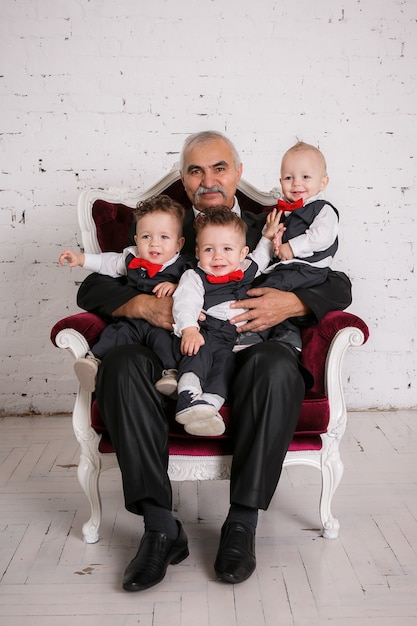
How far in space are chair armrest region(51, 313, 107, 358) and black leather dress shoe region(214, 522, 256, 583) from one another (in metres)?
0.80

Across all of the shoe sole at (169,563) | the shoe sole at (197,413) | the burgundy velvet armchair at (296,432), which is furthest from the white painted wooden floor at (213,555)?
the shoe sole at (197,413)

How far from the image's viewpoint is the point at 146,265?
271 centimetres

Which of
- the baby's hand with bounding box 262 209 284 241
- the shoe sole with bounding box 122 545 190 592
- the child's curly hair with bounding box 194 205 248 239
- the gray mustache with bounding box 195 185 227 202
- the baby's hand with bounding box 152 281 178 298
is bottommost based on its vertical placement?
the shoe sole with bounding box 122 545 190 592

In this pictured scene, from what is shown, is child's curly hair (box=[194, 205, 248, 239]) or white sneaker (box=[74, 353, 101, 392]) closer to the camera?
white sneaker (box=[74, 353, 101, 392])

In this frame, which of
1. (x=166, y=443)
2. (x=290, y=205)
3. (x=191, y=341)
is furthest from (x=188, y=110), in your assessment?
(x=166, y=443)

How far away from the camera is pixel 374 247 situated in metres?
4.05

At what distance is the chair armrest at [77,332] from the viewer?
2.55 m

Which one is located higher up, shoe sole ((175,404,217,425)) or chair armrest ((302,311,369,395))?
chair armrest ((302,311,369,395))

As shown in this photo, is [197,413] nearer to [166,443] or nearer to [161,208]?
[166,443]

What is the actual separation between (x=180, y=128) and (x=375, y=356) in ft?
5.59

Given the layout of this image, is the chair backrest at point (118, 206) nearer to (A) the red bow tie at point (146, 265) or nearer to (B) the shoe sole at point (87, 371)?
(A) the red bow tie at point (146, 265)

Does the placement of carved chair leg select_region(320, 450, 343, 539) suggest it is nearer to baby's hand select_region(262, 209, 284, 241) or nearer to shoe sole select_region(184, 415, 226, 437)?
shoe sole select_region(184, 415, 226, 437)

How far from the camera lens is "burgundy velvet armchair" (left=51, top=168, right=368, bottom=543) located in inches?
96.7

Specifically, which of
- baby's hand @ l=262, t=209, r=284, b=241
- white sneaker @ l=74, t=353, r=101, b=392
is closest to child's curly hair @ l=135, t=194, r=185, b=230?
baby's hand @ l=262, t=209, r=284, b=241
